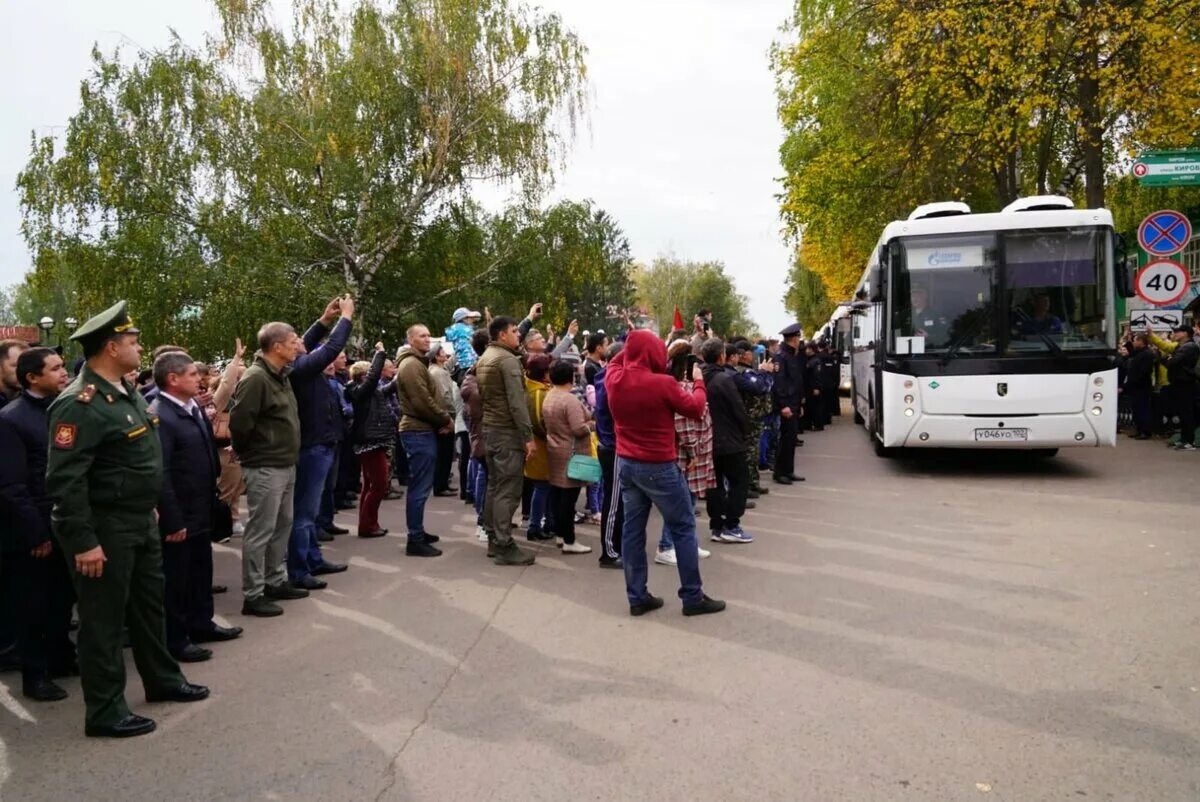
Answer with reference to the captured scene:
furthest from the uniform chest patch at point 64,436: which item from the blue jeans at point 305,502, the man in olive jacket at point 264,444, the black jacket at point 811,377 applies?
the black jacket at point 811,377

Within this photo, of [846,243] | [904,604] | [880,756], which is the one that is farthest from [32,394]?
[846,243]

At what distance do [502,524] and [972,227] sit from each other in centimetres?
745

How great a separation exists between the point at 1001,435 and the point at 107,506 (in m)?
10.1

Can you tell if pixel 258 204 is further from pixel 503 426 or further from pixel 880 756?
pixel 880 756

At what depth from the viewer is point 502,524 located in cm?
814

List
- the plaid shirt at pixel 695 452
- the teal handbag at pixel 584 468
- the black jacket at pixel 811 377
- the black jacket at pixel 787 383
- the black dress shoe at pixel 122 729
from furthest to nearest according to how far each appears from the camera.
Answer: the black jacket at pixel 811 377 < the black jacket at pixel 787 383 < the teal handbag at pixel 584 468 < the plaid shirt at pixel 695 452 < the black dress shoe at pixel 122 729

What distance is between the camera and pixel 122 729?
4531 millimetres

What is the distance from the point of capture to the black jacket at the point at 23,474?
16.6 feet

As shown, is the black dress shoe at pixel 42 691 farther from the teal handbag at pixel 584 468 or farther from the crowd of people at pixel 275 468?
the teal handbag at pixel 584 468

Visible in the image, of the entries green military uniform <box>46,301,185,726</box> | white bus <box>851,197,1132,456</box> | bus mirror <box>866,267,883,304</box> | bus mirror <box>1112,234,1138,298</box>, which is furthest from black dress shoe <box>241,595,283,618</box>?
bus mirror <box>1112,234,1138,298</box>

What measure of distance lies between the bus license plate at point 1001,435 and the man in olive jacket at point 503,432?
6.34 metres

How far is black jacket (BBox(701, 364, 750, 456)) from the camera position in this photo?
8.70 meters

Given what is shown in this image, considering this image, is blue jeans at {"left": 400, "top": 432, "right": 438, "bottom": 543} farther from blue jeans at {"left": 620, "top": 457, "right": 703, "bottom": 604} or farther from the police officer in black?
the police officer in black

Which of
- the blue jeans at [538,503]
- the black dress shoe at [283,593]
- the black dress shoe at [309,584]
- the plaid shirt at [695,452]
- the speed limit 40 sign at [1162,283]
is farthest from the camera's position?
the speed limit 40 sign at [1162,283]
